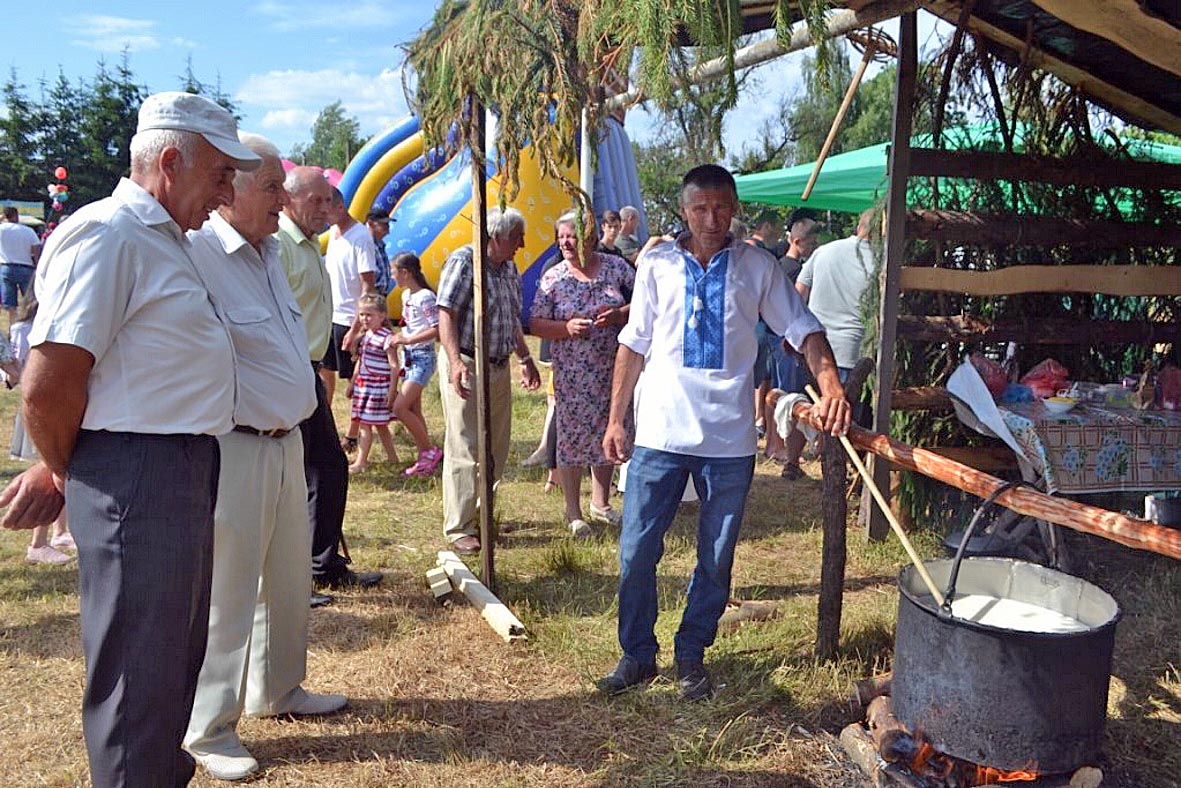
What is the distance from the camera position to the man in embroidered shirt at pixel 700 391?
3.39m

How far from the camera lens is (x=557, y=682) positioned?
3.80m

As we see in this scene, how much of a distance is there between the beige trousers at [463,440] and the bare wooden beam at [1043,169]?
8.64ft

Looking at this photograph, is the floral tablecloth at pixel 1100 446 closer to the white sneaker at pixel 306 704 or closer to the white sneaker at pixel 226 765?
the white sneaker at pixel 306 704

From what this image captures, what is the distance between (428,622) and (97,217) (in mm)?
2653

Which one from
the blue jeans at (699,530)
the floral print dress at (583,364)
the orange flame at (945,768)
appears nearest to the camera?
the orange flame at (945,768)

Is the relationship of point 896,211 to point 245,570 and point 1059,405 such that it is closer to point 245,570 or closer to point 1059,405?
point 1059,405

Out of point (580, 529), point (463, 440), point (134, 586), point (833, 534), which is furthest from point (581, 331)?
point (134, 586)

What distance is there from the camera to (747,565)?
207 inches

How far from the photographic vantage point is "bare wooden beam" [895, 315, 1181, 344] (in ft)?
17.8

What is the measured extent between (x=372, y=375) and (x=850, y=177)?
592 cm

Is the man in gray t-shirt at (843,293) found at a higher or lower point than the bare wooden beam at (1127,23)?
lower

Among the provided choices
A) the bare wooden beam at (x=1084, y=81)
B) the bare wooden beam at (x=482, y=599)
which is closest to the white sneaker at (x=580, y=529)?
the bare wooden beam at (x=482, y=599)

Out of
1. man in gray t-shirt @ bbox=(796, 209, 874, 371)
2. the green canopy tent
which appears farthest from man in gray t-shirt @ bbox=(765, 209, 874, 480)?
the green canopy tent

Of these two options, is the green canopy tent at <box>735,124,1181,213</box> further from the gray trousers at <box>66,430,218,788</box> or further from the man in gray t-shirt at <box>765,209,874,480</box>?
the gray trousers at <box>66,430,218,788</box>
